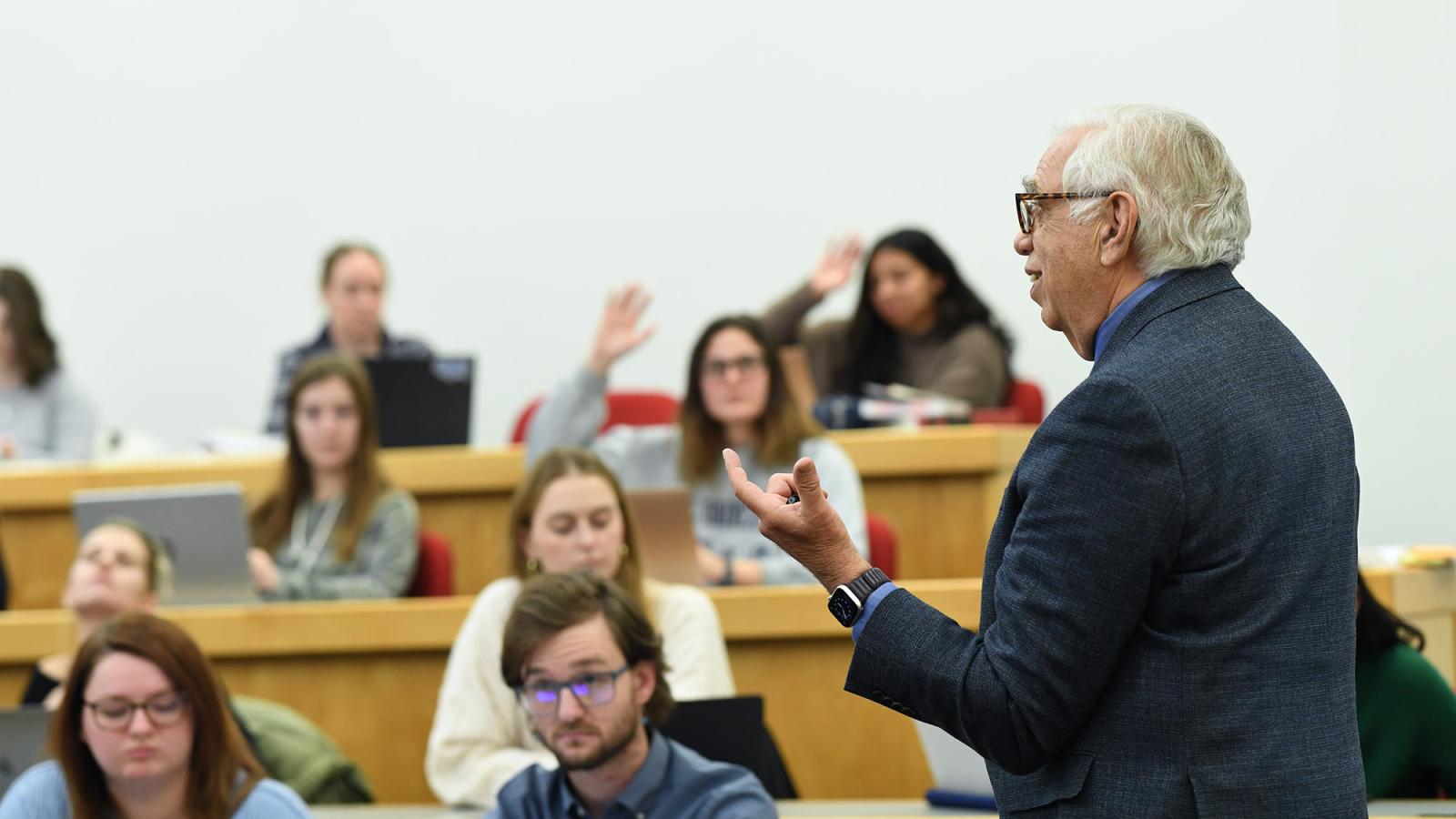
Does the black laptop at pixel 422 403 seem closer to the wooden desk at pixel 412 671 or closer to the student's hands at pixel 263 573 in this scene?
the student's hands at pixel 263 573

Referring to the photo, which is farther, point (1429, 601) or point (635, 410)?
point (635, 410)

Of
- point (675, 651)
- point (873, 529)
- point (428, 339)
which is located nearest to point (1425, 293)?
point (873, 529)

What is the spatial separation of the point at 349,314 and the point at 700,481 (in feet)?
5.31

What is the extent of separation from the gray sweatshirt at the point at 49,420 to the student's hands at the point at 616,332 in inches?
70.4

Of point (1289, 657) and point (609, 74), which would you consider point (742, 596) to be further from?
point (609, 74)

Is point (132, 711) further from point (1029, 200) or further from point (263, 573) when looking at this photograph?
point (1029, 200)

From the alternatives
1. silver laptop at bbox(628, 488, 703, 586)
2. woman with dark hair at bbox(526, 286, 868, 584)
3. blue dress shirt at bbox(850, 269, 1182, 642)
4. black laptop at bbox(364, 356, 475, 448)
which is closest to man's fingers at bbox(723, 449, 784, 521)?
blue dress shirt at bbox(850, 269, 1182, 642)

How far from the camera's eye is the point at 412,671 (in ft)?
11.9

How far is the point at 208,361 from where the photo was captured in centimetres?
684

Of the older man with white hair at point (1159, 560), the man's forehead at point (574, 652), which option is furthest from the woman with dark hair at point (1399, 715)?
the older man with white hair at point (1159, 560)

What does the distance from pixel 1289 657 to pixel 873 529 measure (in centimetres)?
238

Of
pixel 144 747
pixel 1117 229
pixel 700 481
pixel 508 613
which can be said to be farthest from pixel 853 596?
pixel 700 481

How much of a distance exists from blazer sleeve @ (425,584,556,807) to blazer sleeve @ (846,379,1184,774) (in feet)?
5.78

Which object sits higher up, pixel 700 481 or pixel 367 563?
pixel 700 481
